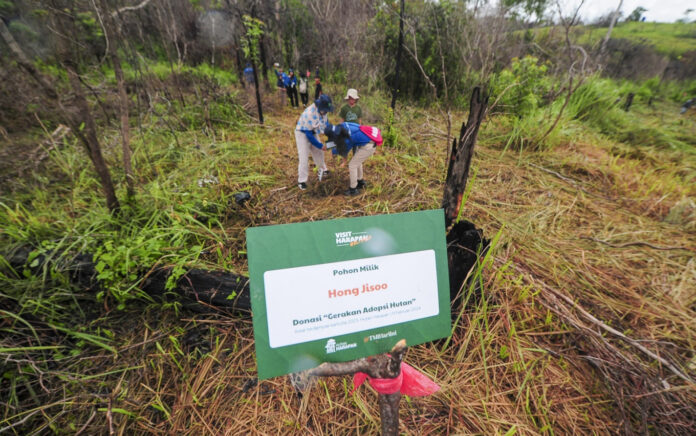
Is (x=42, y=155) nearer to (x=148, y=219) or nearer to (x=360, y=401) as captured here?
(x=148, y=219)

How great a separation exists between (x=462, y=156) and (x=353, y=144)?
5.18 ft

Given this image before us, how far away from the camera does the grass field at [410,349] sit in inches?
44.4

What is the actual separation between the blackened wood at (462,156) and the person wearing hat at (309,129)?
1843mm

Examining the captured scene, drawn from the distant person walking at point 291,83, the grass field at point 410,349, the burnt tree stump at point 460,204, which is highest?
the distant person walking at point 291,83

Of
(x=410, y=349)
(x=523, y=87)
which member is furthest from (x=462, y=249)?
(x=523, y=87)

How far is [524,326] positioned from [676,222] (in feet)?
7.15

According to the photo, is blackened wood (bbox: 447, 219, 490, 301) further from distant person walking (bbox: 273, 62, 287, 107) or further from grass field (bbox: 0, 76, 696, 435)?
distant person walking (bbox: 273, 62, 287, 107)

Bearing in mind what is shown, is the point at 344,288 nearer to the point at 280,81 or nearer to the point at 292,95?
the point at 280,81

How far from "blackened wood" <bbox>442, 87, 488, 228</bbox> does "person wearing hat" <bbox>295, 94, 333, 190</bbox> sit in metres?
1.84

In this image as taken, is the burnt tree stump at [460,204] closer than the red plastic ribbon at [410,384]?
No

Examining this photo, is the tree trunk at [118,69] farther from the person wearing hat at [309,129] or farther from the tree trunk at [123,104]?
the person wearing hat at [309,129]

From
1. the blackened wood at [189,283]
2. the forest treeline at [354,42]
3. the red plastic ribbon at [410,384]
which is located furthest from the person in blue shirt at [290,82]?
the red plastic ribbon at [410,384]

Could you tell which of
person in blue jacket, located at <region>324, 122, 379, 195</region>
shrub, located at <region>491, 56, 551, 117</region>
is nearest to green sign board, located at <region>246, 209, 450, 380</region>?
person in blue jacket, located at <region>324, 122, 379, 195</region>

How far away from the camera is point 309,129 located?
2885 millimetres
